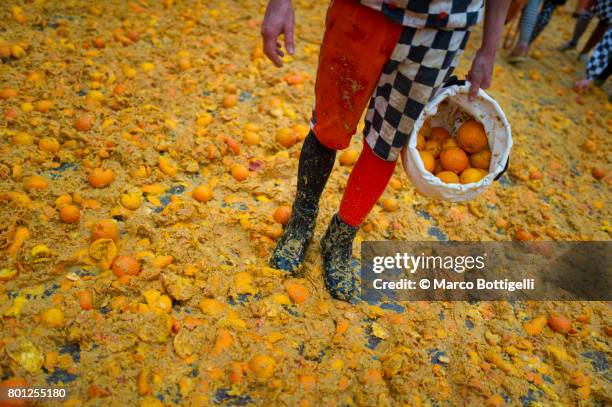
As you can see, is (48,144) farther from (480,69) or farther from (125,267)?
(480,69)

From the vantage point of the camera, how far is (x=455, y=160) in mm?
1564

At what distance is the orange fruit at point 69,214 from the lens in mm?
1935

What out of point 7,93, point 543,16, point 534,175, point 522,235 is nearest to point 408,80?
point 522,235

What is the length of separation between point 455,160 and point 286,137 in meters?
1.37

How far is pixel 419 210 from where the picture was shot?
8.49 ft

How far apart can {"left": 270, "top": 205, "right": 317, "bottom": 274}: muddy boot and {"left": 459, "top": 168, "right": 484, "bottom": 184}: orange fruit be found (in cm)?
71

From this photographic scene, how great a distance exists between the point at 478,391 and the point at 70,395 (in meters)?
1.56

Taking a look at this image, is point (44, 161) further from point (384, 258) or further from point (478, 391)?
point (478, 391)

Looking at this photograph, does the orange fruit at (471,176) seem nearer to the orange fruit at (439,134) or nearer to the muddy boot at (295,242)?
the orange fruit at (439,134)

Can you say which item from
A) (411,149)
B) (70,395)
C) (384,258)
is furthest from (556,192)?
(70,395)

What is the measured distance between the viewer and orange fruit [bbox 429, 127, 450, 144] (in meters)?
1.65

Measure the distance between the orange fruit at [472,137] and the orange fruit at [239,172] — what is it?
1316 mm

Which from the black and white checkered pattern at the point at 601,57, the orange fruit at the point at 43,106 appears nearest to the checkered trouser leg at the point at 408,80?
the orange fruit at the point at 43,106

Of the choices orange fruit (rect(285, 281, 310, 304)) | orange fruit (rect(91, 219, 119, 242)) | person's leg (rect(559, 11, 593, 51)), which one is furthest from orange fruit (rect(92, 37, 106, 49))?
person's leg (rect(559, 11, 593, 51))
